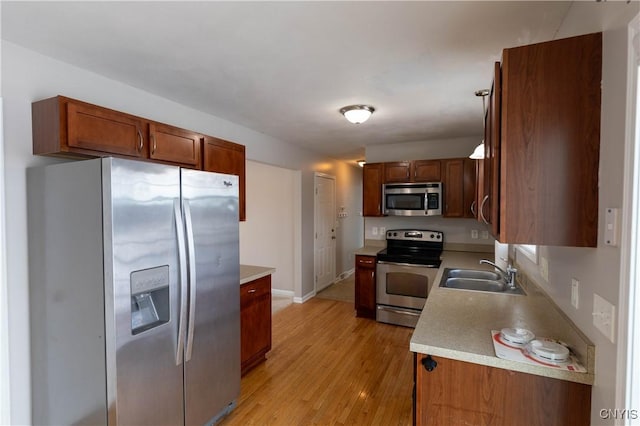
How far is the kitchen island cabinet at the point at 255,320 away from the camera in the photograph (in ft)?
8.85

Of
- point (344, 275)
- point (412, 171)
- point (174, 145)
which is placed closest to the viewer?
point (174, 145)

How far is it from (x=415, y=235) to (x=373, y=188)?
2.89ft

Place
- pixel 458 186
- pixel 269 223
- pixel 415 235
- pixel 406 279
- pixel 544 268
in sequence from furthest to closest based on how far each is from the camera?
pixel 269 223
pixel 415 235
pixel 458 186
pixel 406 279
pixel 544 268

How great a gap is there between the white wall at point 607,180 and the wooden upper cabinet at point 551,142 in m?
0.04

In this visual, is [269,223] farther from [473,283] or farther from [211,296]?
[473,283]

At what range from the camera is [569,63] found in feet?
3.89

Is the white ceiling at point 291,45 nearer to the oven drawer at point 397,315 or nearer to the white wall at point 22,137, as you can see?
the white wall at point 22,137

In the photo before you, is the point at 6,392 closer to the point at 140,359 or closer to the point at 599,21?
the point at 140,359

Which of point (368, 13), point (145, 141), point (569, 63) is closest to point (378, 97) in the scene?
point (368, 13)

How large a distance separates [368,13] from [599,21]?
2.97ft

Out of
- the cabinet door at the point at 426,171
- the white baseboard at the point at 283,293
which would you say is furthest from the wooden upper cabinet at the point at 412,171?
the white baseboard at the point at 283,293

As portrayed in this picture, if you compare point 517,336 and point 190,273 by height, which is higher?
point 190,273

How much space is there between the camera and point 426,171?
4133mm

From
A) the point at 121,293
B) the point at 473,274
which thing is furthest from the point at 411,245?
the point at 121,293
